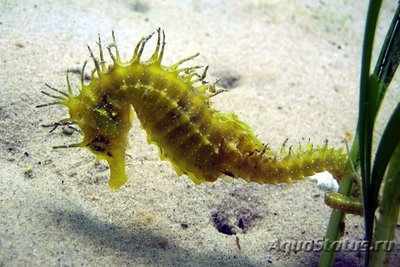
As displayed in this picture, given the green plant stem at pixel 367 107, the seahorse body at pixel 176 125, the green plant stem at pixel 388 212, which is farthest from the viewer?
the seahorse body at pixel 176 125

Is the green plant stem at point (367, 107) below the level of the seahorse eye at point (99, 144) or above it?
above

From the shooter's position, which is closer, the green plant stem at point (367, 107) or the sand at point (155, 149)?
the green plant stem at point (367, 107)

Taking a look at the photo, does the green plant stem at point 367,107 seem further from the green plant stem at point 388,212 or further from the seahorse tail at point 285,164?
the seahorse tail at point 285,164

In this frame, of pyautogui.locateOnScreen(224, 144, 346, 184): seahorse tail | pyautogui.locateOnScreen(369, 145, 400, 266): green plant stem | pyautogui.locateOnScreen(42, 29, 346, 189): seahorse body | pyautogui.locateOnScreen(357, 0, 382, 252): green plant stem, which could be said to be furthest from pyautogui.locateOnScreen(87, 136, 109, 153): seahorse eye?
pyautogui.locateOnScreen(369, 145, 400, 266): green plant stem

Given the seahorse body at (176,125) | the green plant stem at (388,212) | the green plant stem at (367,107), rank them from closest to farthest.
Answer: the green plant stem at (367,107) < the green plant stem at (388,212) < the seahorse body at (176,125)

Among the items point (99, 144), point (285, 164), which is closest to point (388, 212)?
point (285, 164)

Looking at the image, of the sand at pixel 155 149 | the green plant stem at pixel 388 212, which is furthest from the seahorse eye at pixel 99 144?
the green plant stem at pixel 388 212
